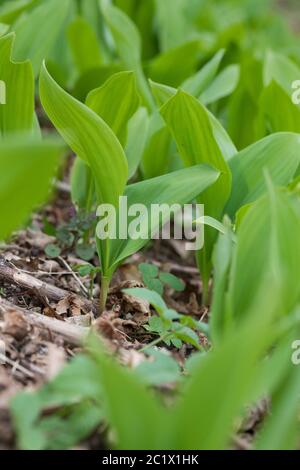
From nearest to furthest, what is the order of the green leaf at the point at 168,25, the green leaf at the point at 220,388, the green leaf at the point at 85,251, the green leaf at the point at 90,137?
1. the green leaf at the point at 220,388
2. the green leaf at the point at 90,137
3. the green leaf at the point at 85,251
4. the green leaf at the point at 168,25

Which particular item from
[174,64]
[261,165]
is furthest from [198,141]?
[174,64]

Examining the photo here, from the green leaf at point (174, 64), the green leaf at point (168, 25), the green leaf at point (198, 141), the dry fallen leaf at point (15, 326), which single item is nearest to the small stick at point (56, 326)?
the dry fallen leaf at point (15, 326)

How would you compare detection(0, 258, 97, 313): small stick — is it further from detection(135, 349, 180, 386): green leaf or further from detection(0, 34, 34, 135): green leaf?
detection(135, 349, 180, 386): green leaf

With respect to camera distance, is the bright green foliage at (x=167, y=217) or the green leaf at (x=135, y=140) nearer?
the bright green foliage at (x=167, y=217)

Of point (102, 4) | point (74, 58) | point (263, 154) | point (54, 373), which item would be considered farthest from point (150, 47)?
point (54, 373)

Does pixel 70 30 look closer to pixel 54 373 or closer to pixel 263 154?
pixel 263 154

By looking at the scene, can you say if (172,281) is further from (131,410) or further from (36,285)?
(131,410)

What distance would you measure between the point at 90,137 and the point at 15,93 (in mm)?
362

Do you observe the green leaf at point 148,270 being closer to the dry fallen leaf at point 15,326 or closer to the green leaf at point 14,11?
the dry fallen leaf at point 15,326

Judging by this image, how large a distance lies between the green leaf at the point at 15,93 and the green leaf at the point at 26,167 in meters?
0.88

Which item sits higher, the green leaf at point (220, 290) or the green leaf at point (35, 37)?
the green leaf at point (35, 37)

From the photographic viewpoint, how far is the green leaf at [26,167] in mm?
1106

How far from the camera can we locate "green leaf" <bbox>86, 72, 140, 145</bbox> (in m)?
2.04

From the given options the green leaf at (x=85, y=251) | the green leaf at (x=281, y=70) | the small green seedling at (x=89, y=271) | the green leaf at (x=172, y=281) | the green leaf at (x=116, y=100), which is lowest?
the green leaf at (x=172, y=281)
